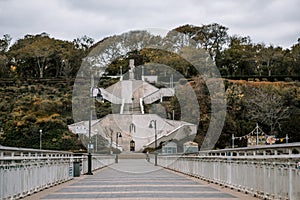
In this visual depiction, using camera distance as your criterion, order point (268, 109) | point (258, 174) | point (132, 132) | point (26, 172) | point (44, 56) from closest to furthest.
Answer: point (258, 174), point (26, 172), point (268, 109), point (132, 132), point (44, 56)

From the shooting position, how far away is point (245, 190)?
15328 mm

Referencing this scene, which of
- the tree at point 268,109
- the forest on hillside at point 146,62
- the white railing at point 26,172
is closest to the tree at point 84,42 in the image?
the forest on hillside at point 146,62

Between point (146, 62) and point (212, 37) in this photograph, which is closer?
point (146, 62)

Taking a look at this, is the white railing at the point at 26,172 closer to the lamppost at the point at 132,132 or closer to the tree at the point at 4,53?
the lamppost at the point at 132,132

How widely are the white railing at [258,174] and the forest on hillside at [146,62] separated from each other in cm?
5054

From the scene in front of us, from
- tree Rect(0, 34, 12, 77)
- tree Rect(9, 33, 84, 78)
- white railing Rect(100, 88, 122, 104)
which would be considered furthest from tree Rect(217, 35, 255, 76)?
tree Rect(0, 34, 12, 77)

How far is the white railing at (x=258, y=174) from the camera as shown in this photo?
1104 cm

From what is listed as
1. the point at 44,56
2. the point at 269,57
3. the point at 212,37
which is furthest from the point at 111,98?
the point at 269,57

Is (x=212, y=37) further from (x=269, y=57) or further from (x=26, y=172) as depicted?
(x=26, y=172)

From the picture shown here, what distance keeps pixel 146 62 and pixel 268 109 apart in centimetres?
3315

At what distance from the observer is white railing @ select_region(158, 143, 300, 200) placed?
1104cm

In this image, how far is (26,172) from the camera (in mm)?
14867

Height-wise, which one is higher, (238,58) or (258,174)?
(238,58)

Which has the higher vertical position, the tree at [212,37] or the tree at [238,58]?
the tree at [212,37]
